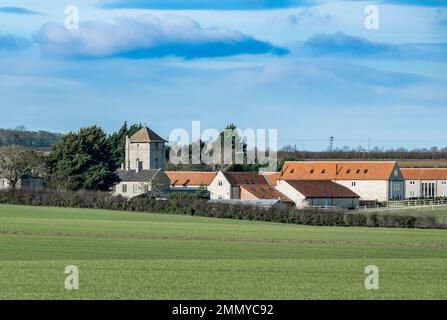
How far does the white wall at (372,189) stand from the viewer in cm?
11612

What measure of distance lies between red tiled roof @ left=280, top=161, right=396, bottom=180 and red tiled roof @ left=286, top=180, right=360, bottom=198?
7500mm

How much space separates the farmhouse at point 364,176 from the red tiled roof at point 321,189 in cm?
688

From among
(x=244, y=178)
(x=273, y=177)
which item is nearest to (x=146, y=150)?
(x=273, y=177)

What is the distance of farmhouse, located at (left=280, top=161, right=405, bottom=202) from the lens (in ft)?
381

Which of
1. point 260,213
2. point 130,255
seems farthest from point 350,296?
point 260,213

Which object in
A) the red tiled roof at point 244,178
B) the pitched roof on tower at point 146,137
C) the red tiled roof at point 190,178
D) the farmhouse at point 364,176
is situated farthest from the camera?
the pitched roof on tower at point 146,137

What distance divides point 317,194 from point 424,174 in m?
25.5

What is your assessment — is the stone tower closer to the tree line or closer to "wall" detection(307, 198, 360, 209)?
the tree line

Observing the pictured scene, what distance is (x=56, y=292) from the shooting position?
2180 centimetres

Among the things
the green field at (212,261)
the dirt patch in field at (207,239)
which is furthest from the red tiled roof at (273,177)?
the dirt patch in field at (207,239)

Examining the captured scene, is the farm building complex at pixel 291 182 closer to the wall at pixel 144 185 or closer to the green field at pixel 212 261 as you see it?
the wall at pixel 144 185

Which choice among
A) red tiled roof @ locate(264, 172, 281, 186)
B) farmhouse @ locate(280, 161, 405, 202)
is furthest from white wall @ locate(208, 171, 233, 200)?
farmhouse @ locate(280, 161, 405, 202)
